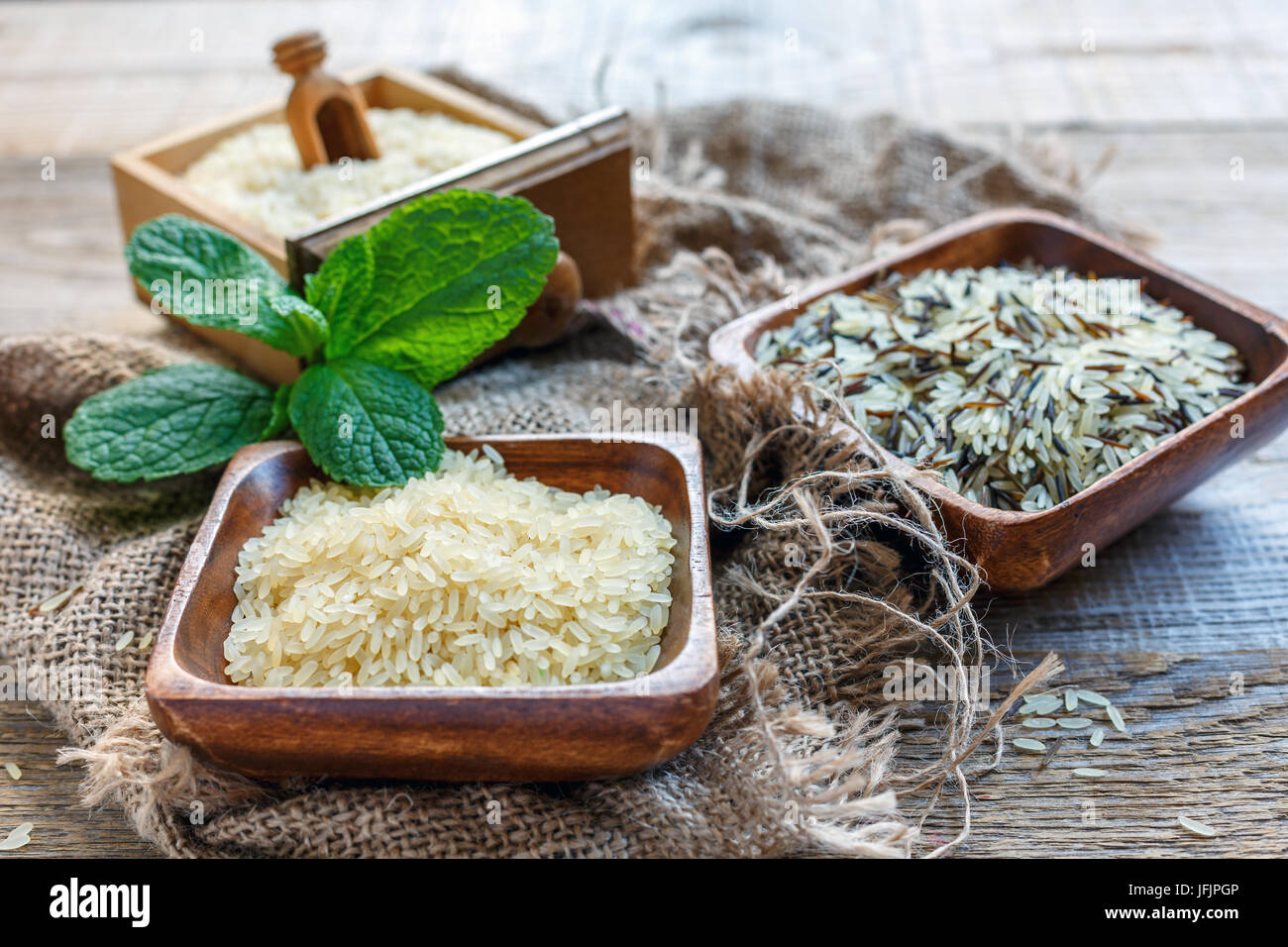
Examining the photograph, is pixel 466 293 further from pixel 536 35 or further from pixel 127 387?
pixel 536 35

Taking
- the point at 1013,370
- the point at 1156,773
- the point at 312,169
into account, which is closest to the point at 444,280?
the point at 312,169

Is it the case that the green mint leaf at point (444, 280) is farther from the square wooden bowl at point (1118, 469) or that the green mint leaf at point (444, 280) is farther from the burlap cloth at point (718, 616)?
the square wooden bowl at point (1118, 469)

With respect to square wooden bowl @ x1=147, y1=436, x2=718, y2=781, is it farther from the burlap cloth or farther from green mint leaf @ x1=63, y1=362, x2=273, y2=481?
green mint leaf @ x1=63, y1=362, x2=273, y2=481

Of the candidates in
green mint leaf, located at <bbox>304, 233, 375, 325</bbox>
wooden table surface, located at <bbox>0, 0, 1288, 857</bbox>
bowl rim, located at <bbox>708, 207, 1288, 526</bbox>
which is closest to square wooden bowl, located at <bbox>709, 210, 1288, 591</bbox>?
bowl rim, located at <bbox>708, 207, 1288, 526</bbox>

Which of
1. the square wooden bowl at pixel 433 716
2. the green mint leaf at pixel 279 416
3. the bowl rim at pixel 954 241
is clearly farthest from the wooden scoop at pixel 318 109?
the square wooden bowl at pixel 433 716

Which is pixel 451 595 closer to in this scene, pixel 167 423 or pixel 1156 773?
pixel 167 423
